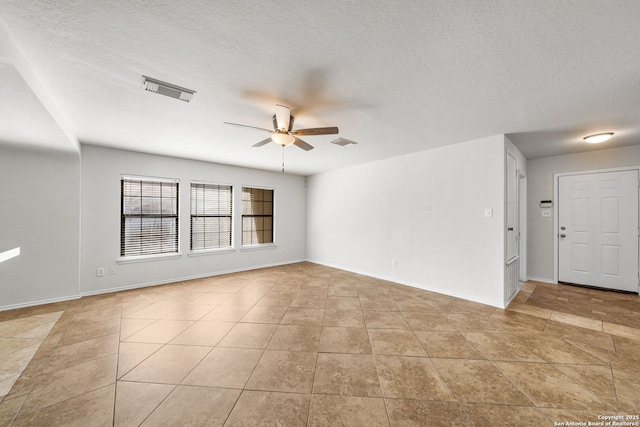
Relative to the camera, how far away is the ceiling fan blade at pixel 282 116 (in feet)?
8.22

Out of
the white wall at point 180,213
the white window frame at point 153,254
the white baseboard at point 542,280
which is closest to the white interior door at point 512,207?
the white baseboard at point 542,280

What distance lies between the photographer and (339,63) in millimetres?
1867

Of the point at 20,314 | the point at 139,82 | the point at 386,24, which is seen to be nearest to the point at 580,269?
the point at 386,24

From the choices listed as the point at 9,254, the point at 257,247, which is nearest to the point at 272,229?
the point at 257,247

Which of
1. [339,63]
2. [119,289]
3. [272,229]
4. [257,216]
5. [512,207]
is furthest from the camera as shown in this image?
[272,229]

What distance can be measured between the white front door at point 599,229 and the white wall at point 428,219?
2.36 m

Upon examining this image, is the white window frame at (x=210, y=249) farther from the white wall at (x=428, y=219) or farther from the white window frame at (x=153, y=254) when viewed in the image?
the white wall at (x=428, y=219)

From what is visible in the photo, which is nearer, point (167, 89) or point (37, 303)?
point (167, 89)

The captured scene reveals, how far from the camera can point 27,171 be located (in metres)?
3.53

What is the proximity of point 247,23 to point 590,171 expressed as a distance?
6062 mm

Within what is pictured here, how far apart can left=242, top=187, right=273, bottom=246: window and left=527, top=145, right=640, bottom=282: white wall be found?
589 cm

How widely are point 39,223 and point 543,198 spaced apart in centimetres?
890

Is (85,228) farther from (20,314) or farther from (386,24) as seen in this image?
(386,24)

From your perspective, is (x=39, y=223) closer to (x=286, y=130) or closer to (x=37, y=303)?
(x=37, y=303)
